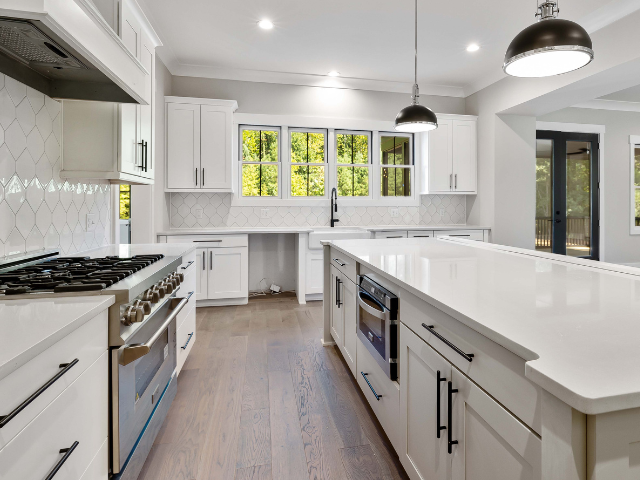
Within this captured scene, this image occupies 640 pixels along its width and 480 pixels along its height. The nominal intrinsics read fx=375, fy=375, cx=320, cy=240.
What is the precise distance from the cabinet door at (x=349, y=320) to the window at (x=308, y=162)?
2731mm

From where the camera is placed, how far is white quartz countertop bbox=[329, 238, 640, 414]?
59 centimetres

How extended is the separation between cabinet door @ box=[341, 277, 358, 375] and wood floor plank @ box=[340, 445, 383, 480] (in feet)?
1.84

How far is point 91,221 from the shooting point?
248 cm

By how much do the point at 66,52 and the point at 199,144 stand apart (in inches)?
110

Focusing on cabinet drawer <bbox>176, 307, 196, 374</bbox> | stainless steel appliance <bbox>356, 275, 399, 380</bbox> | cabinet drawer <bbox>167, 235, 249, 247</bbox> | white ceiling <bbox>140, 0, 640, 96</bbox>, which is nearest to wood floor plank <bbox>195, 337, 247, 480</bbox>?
cabinet drawer <bbox>176, 307, 196, 374</bbox>

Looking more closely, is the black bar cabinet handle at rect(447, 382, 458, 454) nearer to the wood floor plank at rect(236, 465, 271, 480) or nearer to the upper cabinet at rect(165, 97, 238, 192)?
the wood floor plank at rect(236, 465, 271, 480)

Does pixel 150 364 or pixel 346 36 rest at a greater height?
pixel 346 36

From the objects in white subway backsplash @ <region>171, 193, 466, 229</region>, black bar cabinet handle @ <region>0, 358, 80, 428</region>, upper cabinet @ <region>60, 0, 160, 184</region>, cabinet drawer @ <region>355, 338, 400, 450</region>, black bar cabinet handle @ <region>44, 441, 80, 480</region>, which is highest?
upper cabinet @ <region>60, 0, 160, 184</region>

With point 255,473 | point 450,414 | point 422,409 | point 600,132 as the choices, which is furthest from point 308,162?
point 600,132

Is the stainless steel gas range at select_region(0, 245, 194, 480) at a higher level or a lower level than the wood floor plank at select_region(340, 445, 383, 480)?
higher

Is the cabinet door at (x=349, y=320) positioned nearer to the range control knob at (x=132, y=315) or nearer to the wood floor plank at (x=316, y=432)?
the wood floor plank at (x=316, y=432)

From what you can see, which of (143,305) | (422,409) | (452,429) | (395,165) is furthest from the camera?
(395,165)

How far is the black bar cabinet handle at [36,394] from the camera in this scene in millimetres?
704

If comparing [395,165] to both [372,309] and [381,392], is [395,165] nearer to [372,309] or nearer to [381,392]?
[372,309]
